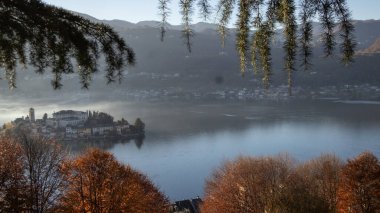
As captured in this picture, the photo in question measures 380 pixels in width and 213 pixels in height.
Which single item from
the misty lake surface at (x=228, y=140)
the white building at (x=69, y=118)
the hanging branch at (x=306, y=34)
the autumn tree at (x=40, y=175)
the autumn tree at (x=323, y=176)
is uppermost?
the hanging branch at (x=306, y=34)

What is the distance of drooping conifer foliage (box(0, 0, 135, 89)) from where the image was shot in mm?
2283

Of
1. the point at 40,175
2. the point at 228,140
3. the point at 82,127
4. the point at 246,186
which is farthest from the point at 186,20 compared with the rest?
the point at 82,127

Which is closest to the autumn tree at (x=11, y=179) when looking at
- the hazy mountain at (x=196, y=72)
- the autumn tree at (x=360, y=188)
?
the autumn tree at (x=360, y=188)

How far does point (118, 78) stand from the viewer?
8.52 feet

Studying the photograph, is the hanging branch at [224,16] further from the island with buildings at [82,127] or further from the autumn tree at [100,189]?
the island with buildings at [82,127]

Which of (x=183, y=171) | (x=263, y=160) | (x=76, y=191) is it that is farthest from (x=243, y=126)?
(x=76, y=191)

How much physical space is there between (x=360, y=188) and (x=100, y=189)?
8.62 metres

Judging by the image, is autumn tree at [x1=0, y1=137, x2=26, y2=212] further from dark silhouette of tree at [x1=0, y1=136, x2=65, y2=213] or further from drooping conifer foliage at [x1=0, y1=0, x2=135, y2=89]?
drooping conifer foliage at [x1=0, y1=0, x2=135, y2=89]

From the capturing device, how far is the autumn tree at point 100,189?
37.9 ft

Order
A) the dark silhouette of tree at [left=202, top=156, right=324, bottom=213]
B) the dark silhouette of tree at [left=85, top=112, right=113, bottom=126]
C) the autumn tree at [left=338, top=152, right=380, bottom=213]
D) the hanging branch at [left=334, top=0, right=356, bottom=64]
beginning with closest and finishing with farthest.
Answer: the hanging branch at [left=334, top=0, right=356, bottom=64]
the autumn tree at [left=338, top=152, right=380, bottom=213]
the dark silhouette of tree at [left=202, top=156, right=324, bottom=213]
the dark silhouette of tree at [left=85, top=112, right=113, bottom=126]

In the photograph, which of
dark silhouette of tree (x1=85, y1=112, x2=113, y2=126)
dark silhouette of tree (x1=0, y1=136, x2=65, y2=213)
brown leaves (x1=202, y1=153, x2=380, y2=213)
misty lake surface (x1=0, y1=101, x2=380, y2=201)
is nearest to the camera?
dark silhouette of tree (x1=0, y1=136, x2=65, y2=213)

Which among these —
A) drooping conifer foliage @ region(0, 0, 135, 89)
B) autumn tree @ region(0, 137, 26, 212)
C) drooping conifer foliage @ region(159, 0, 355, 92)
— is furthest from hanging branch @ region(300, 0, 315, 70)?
autumn tree @ region(0, 137, 26, 212)

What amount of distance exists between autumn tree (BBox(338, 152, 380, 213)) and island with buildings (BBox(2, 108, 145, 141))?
31535 mm

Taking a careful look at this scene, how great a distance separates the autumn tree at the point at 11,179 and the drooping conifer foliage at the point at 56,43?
22.6 feet
